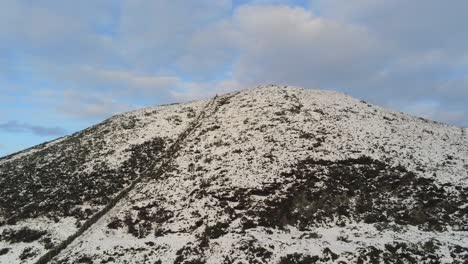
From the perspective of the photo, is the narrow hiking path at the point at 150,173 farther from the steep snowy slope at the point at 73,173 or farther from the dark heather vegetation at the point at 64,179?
the dark heather vegetation at the point at 64,179

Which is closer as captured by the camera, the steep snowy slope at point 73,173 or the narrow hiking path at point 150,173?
the narrow hiking path at point 150,173

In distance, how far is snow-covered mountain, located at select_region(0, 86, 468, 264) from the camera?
22.0 meters

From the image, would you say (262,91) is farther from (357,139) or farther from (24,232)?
(24,232)

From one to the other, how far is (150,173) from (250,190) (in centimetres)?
843

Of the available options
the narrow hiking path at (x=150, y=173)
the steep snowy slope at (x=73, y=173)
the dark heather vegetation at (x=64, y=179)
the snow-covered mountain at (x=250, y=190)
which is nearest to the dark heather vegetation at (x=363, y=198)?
the snow-covered mountain at (x=250, y=190)

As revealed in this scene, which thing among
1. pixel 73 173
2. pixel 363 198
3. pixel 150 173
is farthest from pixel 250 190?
pixel 73 173

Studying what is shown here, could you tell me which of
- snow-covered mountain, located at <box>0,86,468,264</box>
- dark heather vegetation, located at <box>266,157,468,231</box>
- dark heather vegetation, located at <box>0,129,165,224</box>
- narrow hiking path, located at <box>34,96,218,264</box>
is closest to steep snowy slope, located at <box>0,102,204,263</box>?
dark heather vegetation, located at <box>0,129,165,224</box>

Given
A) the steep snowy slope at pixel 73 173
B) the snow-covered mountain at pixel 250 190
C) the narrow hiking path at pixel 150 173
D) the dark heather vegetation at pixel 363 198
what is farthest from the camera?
the steep snowy slope at pixel 73 173

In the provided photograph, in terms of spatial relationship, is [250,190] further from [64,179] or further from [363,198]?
[64,179]

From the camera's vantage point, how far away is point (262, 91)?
42844mm

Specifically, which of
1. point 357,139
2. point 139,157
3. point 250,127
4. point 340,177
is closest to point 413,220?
point 340,177

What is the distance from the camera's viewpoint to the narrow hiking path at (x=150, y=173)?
2406cm

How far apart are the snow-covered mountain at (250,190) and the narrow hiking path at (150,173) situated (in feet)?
0.39

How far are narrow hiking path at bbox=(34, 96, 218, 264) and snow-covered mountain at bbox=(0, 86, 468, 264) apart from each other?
120 millimetres
